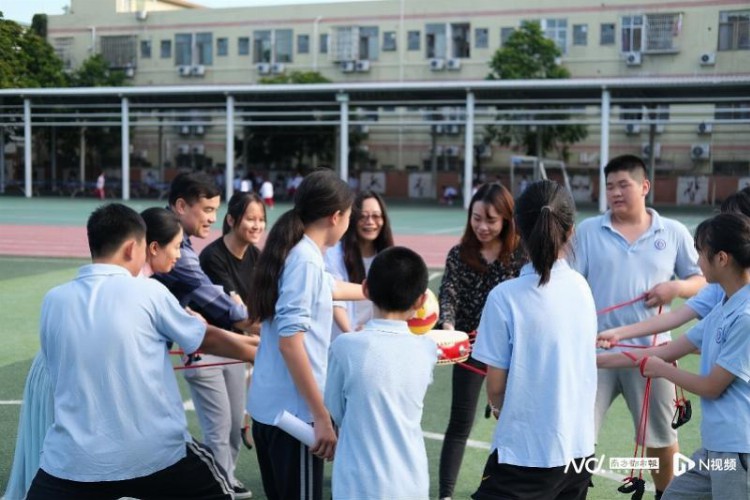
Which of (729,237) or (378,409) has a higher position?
(729,237)

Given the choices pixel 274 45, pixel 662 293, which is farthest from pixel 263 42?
pixel 662 293

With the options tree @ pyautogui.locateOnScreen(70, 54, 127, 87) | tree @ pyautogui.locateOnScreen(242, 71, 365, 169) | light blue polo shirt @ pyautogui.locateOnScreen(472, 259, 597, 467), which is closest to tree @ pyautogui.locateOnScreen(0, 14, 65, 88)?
light blue polo shirt @ pyautogui.locateOnScreen(472, 259, 597, 467)

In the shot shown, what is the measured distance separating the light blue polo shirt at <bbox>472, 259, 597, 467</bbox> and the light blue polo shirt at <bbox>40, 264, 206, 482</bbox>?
3.82ft

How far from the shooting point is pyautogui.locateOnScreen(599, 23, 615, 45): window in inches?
1709

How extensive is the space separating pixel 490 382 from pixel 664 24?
42.8 m

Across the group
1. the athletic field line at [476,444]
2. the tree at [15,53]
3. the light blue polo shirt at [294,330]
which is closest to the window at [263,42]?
the tree at [15,53]

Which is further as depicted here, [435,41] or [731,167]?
[435,41]

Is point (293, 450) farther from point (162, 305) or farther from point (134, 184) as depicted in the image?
point (134, 184)

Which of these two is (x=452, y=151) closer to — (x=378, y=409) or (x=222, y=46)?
(x=222, y=46)

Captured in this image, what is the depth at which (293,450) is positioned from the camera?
3.39m

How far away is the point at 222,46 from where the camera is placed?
48.9 meters

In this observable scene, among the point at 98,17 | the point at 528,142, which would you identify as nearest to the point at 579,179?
the point at 528,142

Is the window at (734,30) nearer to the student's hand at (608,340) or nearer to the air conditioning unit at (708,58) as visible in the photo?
the air conditioning unit at (708,58)

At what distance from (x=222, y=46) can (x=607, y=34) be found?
787 inches
